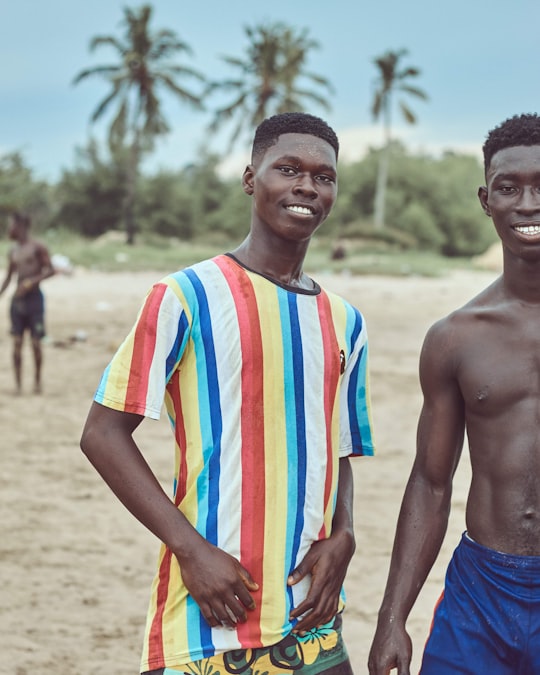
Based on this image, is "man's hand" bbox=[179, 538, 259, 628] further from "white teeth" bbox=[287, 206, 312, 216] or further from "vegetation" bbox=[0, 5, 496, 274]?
"vegetation" bbox=[0, 5, 496, 274]

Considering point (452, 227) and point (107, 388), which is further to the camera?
point (452, 227)

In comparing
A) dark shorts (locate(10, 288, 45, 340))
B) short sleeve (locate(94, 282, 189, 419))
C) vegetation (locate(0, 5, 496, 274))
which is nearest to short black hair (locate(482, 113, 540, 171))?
short sleeve (locate(94, 282, 189, 419))

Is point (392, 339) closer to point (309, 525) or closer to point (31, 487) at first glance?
point (31, 487)

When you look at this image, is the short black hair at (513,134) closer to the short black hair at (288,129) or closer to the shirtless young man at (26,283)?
the short black hair at (288,129)

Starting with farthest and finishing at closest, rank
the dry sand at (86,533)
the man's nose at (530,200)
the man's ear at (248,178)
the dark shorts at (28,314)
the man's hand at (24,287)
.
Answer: the dark shorts at (28,314)
the man's hand at (24,287)
the dry sand at (86,533)
the man's ear at (248,178)
the man's nose at (530,200)

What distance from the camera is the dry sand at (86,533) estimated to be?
4125 mm

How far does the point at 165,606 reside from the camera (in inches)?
81.3

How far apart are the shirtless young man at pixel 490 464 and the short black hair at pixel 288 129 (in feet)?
1.32

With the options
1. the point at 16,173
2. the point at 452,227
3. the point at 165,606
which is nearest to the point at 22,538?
the point at 165,606

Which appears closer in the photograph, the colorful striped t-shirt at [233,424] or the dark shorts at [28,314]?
the colorful striped t-shirt at [233,424]

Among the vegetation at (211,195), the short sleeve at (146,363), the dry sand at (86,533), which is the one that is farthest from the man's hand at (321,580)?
the vegetation at (211,195)

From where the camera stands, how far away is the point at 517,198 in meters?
2.19

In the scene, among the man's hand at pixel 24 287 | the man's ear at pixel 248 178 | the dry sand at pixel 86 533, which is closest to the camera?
the man's ear at pixel 248 178

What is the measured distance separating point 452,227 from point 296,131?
44.7 metres
